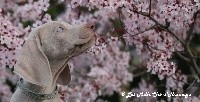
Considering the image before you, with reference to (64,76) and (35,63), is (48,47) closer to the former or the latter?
(35,63)

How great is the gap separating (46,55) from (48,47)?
0.12 ft

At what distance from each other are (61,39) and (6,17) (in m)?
1.01

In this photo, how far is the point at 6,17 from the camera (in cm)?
285

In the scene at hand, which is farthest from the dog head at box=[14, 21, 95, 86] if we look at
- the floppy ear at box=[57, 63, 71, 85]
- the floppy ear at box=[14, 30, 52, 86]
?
the floppy ear at box=[57, 63, 71, 85]

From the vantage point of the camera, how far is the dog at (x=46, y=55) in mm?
1889

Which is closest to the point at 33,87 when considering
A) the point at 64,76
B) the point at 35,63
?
the point at 35,63

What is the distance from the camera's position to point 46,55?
195 cm

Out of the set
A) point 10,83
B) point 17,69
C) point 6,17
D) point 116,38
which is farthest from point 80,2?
point 10,83

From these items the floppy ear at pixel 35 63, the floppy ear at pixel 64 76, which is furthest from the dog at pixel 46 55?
the floppy ear at pixel 64 76

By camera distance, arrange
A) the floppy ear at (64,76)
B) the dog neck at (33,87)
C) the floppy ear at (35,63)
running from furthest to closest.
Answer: the floppy ear at (64,76) < the dog neck at (33,87) < the floppy ear at (35,63)

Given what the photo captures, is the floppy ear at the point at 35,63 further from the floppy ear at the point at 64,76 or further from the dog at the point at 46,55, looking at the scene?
the floppy ear at the point at 64,76

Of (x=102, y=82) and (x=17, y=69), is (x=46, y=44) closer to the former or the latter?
(x=17, y=69)

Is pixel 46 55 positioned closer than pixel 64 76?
Yes

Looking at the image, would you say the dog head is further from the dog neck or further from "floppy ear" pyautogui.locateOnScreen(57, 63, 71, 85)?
"floppy ear" pyautogui.locateOnScreen(57, 63, 71, 85)
